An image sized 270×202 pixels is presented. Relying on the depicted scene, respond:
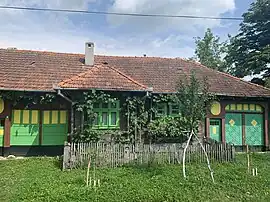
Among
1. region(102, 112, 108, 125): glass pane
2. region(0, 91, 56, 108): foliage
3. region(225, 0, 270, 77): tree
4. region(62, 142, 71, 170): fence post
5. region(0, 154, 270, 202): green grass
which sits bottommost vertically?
region(0, 154, 270, 202): green grass

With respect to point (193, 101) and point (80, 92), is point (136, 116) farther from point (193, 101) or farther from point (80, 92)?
point (193, 101)

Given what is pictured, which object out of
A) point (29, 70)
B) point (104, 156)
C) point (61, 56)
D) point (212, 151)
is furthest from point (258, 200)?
point (61, 56)

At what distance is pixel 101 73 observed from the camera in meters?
15.5

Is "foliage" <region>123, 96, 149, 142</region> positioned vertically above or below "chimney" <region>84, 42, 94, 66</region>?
below

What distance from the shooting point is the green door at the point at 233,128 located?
1802 centimetres

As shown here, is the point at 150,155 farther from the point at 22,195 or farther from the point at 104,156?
the point at 22,195

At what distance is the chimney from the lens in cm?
1825

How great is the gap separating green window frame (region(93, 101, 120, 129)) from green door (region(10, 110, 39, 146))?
3.24 metres

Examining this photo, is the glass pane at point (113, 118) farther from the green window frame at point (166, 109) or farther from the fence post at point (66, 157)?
the fence post at point (66, 157)

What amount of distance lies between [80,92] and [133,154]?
165 inches

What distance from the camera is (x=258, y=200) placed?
8.27 metres

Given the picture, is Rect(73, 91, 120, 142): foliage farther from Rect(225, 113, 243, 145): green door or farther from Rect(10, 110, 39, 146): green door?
Rect(225, 113, 243, 145): green door

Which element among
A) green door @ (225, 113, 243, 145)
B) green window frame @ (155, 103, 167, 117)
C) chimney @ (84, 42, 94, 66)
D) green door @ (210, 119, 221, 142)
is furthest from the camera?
chimney @ (84, 42, 94, 66)

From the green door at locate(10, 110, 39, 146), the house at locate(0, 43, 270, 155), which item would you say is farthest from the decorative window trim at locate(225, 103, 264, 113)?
the green door at locate(10, 110, 39, 146)
